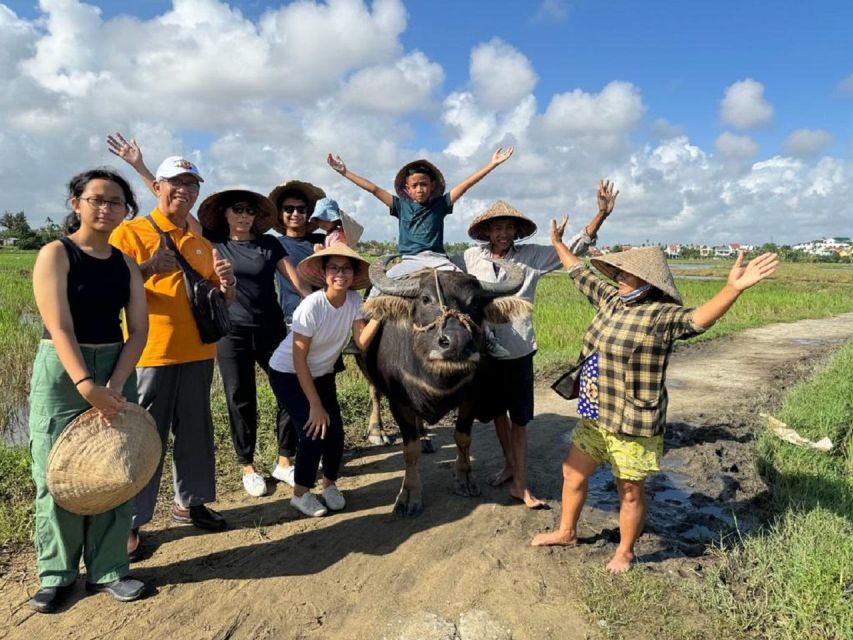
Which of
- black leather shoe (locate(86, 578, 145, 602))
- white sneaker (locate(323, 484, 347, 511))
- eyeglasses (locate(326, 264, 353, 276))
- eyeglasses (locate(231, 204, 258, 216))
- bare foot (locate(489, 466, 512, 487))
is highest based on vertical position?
eyeglasses (locate(231, 204, 258, 216))

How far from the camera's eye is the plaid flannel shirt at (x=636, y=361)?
281 cm

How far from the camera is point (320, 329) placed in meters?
3.62

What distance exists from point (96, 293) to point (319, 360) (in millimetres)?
1490

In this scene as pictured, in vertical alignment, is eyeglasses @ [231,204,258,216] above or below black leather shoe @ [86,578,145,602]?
above

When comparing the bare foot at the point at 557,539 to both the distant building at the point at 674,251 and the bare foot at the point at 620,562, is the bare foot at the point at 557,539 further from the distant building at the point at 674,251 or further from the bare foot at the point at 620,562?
the distant building at the point at 674,251

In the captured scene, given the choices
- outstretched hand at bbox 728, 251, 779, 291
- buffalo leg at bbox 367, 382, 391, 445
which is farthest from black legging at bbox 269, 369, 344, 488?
outstretched hand at bbox 728, 251, 779, 291

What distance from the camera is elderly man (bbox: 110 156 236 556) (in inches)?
128

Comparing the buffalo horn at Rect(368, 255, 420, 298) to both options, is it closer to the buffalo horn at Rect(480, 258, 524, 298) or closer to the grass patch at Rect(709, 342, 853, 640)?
the buffalo horn at Rect(480, 258, 524, 298)

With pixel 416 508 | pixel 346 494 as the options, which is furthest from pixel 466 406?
pixel 346 494

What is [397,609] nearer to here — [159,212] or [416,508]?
[416,508]

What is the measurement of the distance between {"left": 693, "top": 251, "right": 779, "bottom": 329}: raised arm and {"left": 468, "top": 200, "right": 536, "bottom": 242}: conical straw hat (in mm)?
1589

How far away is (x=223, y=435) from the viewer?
5.11 meters

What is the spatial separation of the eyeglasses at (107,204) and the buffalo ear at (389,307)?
1582 mm

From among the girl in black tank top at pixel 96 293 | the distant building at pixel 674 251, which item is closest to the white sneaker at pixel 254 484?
the girl in black tank top at pixel 96 293
